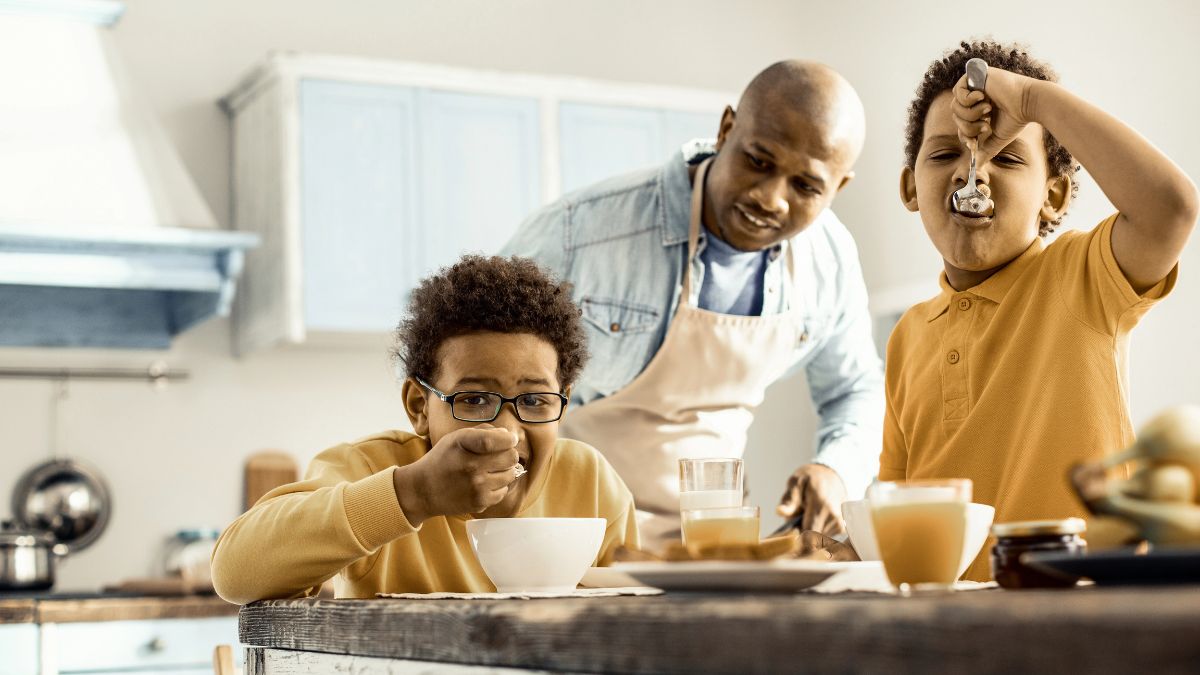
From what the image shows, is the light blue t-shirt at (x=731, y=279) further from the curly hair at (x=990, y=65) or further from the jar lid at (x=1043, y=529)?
the jar lid at (x=1043, y=529)

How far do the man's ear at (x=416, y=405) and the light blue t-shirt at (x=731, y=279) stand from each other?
863 mm

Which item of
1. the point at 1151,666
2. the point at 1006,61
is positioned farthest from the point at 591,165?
the point at 1151,666

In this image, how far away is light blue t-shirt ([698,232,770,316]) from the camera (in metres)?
2.26

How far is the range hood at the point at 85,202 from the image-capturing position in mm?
3426

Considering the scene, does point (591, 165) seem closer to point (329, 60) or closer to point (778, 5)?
point (329, 60)

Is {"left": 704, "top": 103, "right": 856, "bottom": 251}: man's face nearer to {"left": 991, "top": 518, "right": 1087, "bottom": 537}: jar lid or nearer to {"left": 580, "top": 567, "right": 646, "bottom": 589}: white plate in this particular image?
{"left": 580, "top": 567, "right": 646, "bottom": 589}: white plate

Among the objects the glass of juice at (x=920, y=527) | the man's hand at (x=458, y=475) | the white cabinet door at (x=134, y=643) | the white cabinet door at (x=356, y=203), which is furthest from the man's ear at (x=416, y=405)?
the white cabinet door at (x=356, y=203)

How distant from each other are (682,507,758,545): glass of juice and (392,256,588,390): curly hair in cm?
50

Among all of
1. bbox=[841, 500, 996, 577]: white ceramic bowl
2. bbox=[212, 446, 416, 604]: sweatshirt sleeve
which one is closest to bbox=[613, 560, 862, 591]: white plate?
bbox=[841, 500, 996, 577]: white ceramic bowl

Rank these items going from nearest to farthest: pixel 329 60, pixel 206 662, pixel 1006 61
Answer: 1. pixel 1006 61
2. pixel 206 662
3. pixel 329 60

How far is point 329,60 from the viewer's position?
12.8ft

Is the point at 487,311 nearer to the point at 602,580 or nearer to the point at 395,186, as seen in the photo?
the point at 602,580

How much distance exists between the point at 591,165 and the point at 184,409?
4.70 ft

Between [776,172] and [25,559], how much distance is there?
222cm
